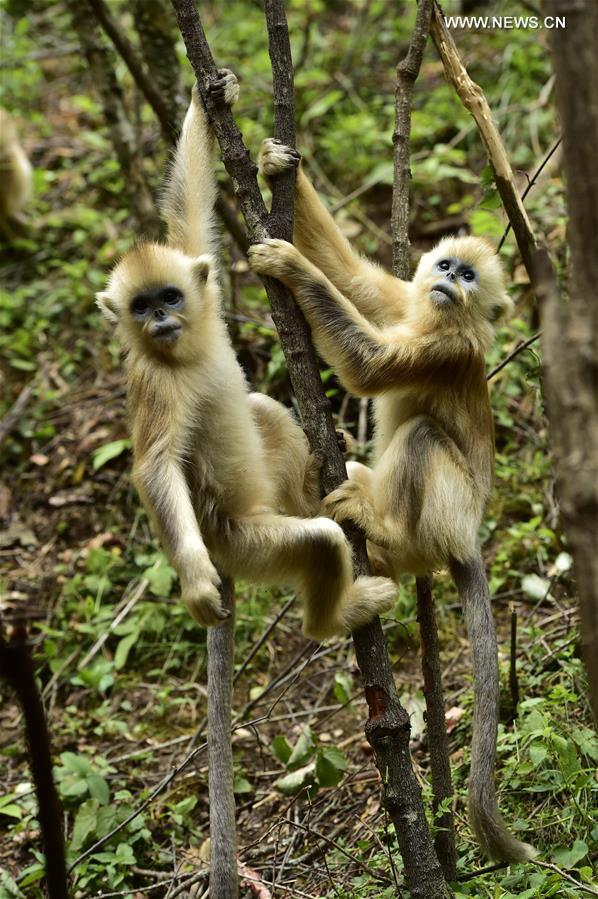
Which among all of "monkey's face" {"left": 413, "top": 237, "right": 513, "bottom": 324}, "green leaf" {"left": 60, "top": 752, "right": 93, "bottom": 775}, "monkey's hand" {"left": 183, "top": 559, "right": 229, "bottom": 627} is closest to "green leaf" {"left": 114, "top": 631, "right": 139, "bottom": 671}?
"green leaf" {"left": 60, "top": 752, "right": 93, "bottom": 775}

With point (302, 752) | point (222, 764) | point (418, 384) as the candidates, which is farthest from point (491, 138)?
point (302, 752)

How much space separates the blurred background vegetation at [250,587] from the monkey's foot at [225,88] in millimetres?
1208

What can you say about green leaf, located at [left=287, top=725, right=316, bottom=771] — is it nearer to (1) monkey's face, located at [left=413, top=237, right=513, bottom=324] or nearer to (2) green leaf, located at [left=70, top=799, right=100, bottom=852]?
(2) green leaf, located at [left=70, top=799, right=100, bottom=852]

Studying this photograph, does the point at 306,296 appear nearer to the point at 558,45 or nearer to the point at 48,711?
the point at 558,45

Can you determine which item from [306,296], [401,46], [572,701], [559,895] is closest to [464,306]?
[306,296]

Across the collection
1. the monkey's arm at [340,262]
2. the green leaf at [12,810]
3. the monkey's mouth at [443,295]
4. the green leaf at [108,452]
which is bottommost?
the green leaf at [12,810]

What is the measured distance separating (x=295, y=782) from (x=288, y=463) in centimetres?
165

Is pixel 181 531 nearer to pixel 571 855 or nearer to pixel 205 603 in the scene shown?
pixel 205 603

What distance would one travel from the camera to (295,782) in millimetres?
4820

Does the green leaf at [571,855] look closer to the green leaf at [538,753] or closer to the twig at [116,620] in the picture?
the green leaf at [538,753]

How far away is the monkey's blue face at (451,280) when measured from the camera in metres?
4.57

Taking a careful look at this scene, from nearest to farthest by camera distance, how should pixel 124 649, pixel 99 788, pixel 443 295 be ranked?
pixel 443 295 → pixel 99 788 → pixel 124 649

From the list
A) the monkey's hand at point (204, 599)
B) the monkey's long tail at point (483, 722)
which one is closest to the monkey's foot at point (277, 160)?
the monkey's hand at point (204, 599)

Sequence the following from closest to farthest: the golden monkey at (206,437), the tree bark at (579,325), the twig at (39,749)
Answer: the twig at (39,749) → the tree bark at (579,325) → the golden monkey at (206,437)
